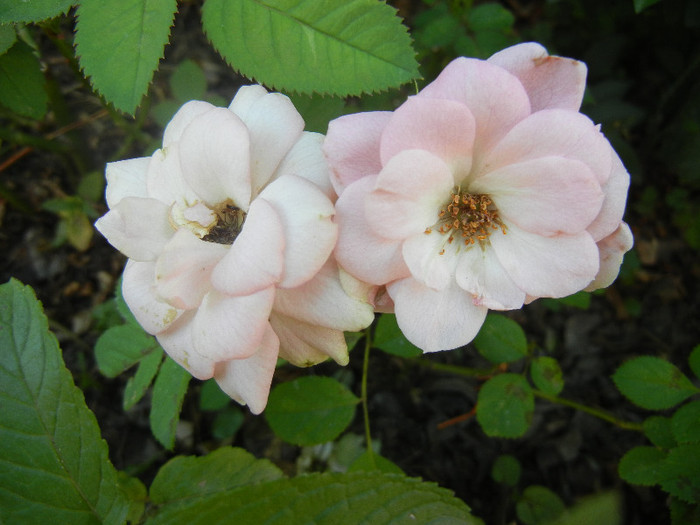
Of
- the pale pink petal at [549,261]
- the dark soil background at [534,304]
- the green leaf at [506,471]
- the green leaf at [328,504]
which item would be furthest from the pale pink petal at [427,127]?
the green leaf at [506,471]

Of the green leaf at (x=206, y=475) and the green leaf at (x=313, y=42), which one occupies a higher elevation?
the green leaf at (x=313, y=42)

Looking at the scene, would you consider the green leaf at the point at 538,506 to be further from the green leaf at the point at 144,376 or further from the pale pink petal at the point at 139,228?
the pale pink petal at the point at 139,228

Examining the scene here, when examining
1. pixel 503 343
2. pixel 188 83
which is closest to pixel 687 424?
pixel 503 343

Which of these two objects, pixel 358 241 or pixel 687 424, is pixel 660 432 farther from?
pixel 358 241

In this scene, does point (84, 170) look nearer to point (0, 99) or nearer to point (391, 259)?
point (0, 99)

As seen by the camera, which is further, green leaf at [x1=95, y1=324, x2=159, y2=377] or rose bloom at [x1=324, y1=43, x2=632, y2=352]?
green leaf at [x1=95, y1=324, x2=159, y2=377]

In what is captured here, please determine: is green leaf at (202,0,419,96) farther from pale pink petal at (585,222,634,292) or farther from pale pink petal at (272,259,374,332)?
pale pink petal at (585,222,634,292)

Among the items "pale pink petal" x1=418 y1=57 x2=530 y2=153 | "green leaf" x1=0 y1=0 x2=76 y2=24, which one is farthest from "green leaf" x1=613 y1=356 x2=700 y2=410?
"green leaf" x1=0 y1=0 x2=76 y2=24
